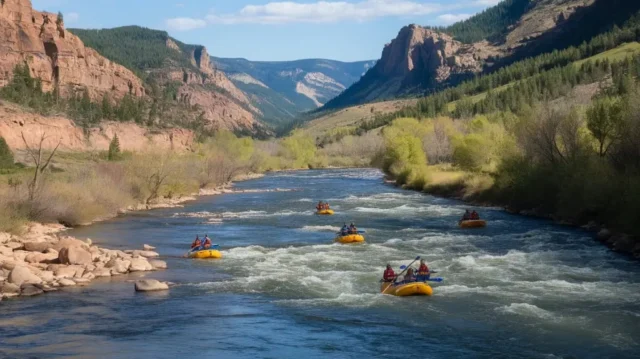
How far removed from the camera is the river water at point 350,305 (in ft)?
64.8

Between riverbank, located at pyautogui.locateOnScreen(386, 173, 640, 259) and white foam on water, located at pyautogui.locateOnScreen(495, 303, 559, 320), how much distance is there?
11899 millimetres

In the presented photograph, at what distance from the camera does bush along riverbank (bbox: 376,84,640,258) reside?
1487 inches

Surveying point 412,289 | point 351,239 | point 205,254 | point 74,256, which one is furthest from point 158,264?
point 412,289

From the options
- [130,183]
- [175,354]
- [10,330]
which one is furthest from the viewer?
[130,183]

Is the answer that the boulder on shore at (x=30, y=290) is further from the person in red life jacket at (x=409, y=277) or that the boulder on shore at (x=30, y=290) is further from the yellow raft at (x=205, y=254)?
the person in red life jacket at (x=409, y=277)

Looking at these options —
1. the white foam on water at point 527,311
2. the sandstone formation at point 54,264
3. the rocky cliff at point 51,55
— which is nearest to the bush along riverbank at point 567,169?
the white foam on water at point 527,311

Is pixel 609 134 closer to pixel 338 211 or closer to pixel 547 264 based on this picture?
pixel 547 264

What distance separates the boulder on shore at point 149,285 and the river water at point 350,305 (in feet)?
2.25

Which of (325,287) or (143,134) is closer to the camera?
(325,287)

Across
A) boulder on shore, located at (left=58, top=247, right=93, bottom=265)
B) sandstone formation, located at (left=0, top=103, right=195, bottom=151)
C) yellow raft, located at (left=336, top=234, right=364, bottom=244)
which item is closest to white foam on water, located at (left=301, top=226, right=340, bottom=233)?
yellow raft, located at (left=336, top=234, right=364, bottom=244)

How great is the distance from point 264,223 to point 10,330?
2942cm

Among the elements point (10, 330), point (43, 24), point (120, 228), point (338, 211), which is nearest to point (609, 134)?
point (338, 211)

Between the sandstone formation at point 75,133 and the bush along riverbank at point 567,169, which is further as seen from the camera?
the sandstone formation at point 75,133

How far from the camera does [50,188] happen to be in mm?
47000
